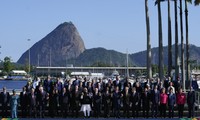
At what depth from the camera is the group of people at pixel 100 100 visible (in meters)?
32.8

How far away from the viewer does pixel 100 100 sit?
33031mm

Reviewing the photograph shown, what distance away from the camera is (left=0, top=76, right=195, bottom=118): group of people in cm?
3284

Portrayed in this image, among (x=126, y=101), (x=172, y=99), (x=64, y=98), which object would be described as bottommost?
(x=126, y=101)

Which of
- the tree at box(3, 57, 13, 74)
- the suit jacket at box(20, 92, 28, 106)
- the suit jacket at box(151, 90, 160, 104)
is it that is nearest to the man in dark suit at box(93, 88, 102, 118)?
the suit jacket at box(151, 90, 160, 104)

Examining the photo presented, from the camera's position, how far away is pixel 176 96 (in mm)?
32844

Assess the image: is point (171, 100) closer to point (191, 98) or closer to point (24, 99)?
Result: point (191, 98)

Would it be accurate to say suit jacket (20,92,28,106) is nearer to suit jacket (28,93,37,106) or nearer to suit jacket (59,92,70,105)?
suit jacket (28,93,37,106)

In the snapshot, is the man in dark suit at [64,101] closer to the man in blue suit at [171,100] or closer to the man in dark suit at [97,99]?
the man in dark suit at [97,99]

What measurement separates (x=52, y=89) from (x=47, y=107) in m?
1.34

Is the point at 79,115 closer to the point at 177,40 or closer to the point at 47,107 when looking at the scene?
the point at 47,107

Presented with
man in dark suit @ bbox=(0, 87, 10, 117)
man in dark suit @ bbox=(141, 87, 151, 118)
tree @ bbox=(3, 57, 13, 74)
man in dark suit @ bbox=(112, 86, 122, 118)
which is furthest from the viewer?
tree @ bbox=(3, 57, 13, 74)

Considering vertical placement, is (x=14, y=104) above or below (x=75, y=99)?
below

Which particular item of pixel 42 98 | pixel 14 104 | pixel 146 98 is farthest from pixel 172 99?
pixel 14 104

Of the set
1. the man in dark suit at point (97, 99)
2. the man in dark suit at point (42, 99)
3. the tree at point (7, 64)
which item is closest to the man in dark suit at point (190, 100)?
the man in dark suit at point (97, 99)
